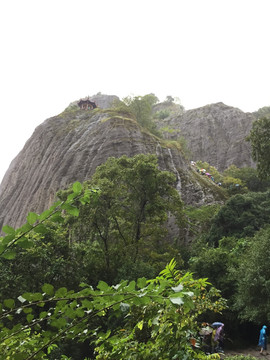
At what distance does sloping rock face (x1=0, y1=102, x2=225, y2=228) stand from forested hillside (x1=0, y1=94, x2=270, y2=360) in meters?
0.23

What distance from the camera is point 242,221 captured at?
20625mm

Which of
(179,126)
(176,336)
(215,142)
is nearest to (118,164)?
(176,336)

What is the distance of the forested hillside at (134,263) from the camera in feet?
5.29

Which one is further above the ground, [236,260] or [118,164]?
[118,164]

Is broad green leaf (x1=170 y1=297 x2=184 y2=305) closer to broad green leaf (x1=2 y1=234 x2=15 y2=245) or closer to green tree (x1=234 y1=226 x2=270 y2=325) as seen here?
broad green leaf (x1=2 y1=234 x2=15 y2=245)

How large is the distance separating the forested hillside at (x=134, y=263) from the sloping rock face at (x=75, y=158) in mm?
227

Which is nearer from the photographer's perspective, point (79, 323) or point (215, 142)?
point (79, 323)

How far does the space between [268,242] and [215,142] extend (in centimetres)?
4344

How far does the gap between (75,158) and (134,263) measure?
19.7 meters

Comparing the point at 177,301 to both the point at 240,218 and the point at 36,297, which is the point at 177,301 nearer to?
the point at 36,297

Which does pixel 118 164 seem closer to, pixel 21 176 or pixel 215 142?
pixel 21 176

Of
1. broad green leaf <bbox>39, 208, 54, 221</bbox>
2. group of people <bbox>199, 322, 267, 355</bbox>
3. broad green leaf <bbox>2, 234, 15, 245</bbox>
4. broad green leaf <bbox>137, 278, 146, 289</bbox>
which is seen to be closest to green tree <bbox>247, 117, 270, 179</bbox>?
group of people <bbox>199, 322, 267, 355</bbox>

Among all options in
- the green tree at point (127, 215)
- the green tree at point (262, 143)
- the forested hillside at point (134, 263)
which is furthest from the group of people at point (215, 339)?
the green tree at point (262, 143)

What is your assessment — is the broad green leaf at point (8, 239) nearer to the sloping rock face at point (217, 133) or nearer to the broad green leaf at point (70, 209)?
the broad green leaf at point (70, 209)
